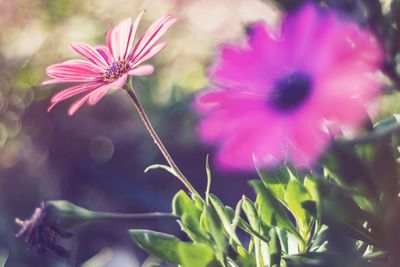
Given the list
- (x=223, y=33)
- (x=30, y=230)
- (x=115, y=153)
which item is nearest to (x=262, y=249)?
(x=30, y=230)

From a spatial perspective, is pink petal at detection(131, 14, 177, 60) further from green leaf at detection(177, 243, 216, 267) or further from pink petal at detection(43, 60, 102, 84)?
green leaf at detection(177, 243, 216, 267)

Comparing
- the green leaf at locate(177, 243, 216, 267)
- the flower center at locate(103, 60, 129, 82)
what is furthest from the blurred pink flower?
the green leaf at locate(177, 243, 216, 267)

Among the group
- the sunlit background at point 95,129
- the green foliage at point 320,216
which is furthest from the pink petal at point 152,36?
the sunlit background at point 95,129

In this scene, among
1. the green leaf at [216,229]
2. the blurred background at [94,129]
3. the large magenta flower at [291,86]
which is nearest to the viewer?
the large magenta flower at [291,86]

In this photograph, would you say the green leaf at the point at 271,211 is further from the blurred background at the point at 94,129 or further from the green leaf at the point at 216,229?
the blurred background at the point at 94,129

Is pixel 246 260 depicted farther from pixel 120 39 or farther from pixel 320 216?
pixel 120 39

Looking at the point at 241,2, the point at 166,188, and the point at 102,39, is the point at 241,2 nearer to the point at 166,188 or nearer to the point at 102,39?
the point at 102,39
